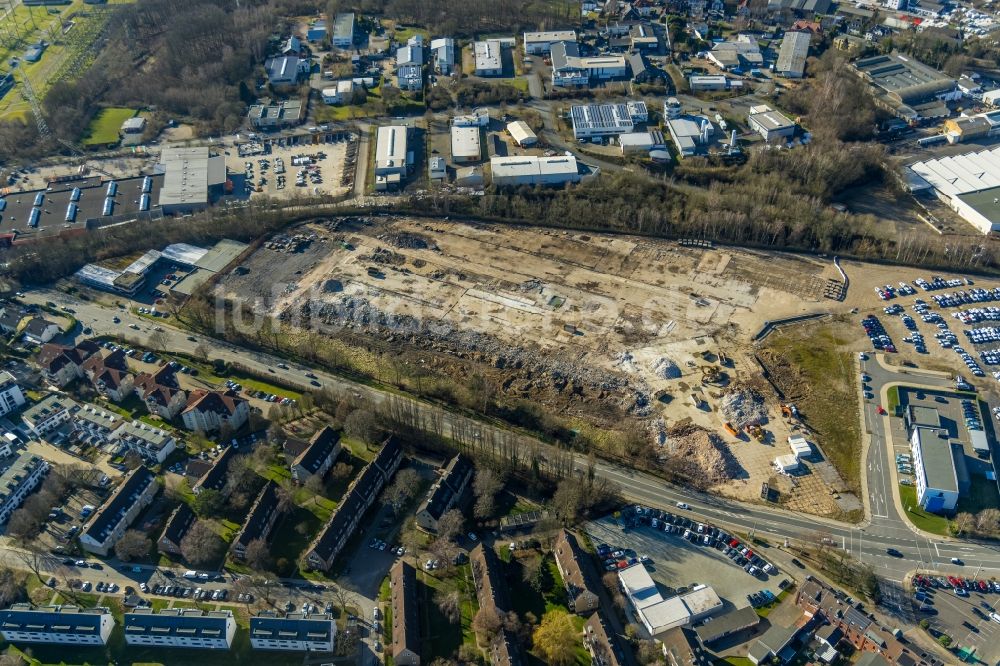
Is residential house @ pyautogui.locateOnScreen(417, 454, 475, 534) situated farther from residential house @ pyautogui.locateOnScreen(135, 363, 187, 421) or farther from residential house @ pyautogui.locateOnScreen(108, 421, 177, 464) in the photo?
residential house @ pyautogui.locateOnScreen(135, 363, 187, 421)

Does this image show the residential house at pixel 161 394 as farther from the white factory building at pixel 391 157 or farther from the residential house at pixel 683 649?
the residential house at pixel 683 649

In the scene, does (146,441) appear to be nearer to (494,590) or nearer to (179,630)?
(179,630)

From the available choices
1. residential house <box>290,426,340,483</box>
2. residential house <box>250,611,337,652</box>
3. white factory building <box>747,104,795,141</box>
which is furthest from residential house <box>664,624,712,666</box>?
white factory building <box>747,104,795,141</box>

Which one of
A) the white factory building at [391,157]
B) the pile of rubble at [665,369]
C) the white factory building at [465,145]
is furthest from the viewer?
the white factory building at [465,145]

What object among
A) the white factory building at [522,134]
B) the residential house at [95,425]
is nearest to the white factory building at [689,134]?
the white factory building at [522,134]

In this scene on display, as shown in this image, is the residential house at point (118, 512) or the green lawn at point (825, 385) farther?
the green lawn at point (825, 385)

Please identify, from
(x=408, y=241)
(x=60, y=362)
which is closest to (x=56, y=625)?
(x=60, y=362)

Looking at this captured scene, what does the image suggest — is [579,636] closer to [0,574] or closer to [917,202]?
[0,574]

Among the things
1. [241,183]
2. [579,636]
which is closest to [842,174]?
[579,636]
